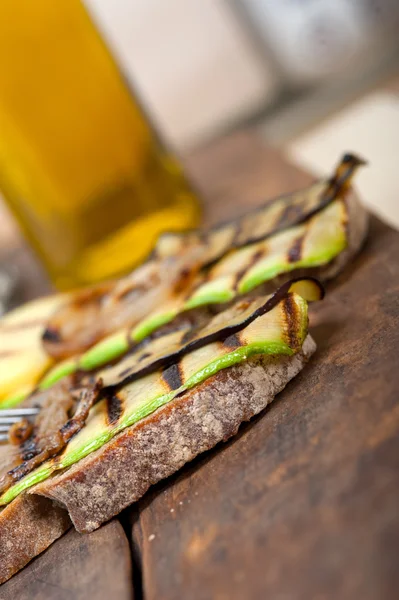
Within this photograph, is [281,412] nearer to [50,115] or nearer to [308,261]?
[308,261]

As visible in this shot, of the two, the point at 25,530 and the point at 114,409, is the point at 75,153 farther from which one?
the point at 25,530

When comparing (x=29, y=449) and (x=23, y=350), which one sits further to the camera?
(x=23, y=350)

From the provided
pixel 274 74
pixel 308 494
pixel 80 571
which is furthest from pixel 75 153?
pixel 274 74

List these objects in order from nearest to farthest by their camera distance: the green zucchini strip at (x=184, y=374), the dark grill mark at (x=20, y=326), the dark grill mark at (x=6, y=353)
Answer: the green zucchini strip at (x=184, y=374)
the dark grill mark at (x=6, y=353)
the dark grill mark at (x=20, y=326)

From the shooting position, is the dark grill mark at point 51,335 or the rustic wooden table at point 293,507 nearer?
the rustic wooden table at point 293,507

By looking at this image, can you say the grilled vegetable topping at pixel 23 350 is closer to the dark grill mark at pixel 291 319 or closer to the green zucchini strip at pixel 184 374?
the green zucchini strip at pixel 184 374

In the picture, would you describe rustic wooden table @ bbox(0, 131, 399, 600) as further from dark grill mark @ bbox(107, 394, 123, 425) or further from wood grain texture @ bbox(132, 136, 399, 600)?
dark grill mark @ bbox(107, 394, 123, 425)

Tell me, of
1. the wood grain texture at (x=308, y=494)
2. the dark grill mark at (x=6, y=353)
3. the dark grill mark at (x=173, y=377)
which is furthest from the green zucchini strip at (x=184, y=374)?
the dark grill mark at (x=6, y=353)

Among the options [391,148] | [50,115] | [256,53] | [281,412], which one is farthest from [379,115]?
[256,53]
